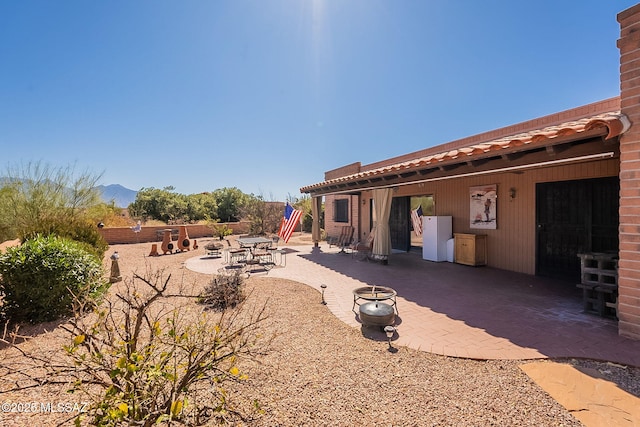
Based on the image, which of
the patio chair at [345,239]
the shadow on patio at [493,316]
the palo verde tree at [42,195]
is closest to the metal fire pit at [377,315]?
the shadow on patio at [493,316]

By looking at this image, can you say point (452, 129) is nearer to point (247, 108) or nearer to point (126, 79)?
point (247, 108)

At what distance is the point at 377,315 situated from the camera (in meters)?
4.12

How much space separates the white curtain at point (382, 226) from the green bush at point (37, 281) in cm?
729

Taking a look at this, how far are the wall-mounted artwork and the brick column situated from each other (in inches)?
178

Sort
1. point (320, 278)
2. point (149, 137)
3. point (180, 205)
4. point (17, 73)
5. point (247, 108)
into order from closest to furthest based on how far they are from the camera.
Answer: point (320, 278) < point (17, 73) < point (247, 108) < point (149, 137) < point (180, 205)

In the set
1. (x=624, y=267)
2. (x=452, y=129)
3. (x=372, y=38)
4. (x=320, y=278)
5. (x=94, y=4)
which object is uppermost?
(x=372, y=38)

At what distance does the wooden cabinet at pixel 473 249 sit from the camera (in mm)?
8320

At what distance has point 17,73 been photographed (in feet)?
28.6

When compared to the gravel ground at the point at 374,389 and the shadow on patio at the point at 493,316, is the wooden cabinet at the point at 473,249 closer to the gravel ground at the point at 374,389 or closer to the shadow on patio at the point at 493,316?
the shadow on patio at the point at 493,316

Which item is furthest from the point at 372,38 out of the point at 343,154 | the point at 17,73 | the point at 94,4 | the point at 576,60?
the point at 343,154

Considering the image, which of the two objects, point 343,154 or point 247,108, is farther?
point 343,154

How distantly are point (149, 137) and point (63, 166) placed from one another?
474 cm

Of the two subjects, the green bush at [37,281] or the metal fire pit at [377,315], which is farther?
the green bush at [37,281]

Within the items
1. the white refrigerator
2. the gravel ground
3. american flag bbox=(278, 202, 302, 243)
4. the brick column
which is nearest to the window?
american flag bbox=(278, 202, 302, 243)
